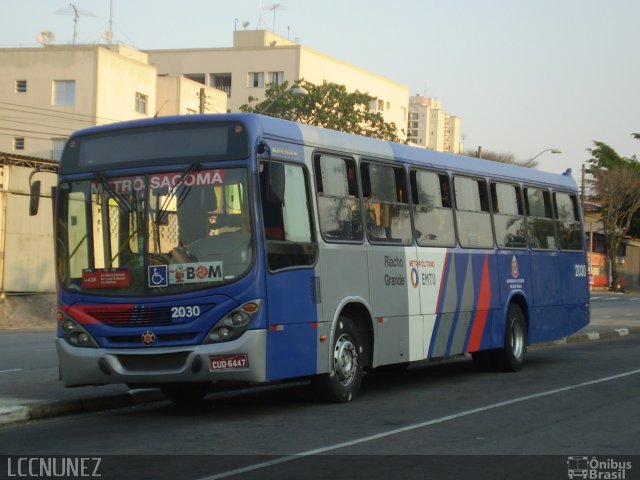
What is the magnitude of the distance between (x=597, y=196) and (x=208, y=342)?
2641 inches

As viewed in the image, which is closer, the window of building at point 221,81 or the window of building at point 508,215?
the window of building at point 508,215

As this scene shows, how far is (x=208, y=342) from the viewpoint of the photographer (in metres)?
10.6

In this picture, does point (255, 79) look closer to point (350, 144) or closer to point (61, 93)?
point (61, 93)

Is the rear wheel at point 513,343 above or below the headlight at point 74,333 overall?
below

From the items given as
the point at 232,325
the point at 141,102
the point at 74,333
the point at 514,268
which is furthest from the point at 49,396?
the point at 141,102

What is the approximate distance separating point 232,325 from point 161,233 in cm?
122

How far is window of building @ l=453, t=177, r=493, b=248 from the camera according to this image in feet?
50.1

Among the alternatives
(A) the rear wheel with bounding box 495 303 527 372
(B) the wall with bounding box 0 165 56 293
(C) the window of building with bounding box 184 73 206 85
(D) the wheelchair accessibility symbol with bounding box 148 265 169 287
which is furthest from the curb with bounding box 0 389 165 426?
(C) the window of building with bounding box 184 73 206 85

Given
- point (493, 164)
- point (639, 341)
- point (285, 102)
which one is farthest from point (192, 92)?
point (493, 164)

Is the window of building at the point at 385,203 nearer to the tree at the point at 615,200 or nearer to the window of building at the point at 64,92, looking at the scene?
the window of building at the point at 64,92

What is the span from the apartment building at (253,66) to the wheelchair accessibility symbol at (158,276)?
7195 cm

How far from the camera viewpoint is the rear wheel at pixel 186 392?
40.4 feet

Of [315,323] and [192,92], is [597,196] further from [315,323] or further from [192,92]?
[315,323]

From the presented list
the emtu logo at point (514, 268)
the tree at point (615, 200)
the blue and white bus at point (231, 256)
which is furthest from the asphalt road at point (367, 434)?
the tree at point (615, 200)
